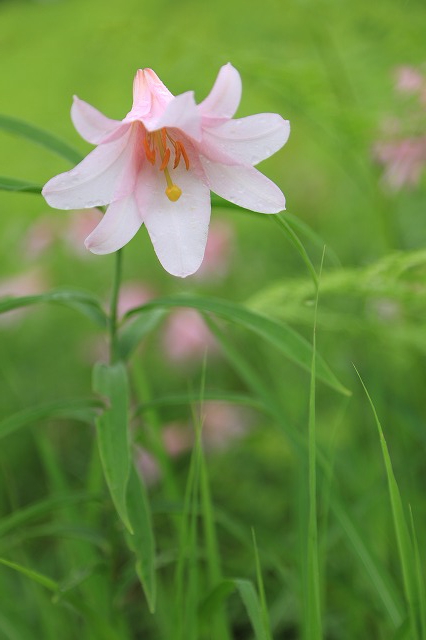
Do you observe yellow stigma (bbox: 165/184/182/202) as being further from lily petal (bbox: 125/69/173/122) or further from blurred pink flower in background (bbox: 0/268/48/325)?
blurred pink flower in background (bbox: 0/268/48/325)

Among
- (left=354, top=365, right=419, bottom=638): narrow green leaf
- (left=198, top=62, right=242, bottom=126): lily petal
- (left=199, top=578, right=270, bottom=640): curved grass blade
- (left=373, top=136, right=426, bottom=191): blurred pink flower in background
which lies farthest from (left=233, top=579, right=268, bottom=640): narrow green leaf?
(left=373, top=136, right=426, bottom=191): blurred pink flower in background

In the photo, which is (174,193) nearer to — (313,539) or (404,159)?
(313,539)

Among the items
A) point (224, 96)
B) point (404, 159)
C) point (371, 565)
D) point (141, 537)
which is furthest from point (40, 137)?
point (404, 159)

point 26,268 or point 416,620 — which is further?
point 26,268


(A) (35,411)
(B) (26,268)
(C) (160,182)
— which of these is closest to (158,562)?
(A) (35,411)

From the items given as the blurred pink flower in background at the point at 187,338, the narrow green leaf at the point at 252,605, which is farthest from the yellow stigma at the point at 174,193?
the blurred pink flower in background at the point at 187,338

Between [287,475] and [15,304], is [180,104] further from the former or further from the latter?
[287,475]
